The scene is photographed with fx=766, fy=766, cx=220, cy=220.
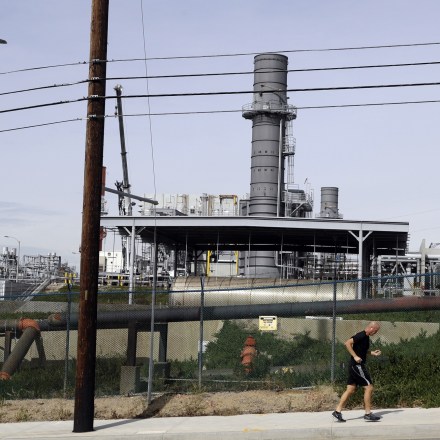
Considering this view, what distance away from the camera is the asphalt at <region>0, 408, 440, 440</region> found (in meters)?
13.1

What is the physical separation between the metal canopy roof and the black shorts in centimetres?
2579

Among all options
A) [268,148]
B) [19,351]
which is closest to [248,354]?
[19,351]

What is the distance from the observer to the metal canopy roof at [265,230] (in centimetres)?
4341

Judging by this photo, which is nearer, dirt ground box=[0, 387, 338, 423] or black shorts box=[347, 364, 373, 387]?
black shorts box=[347, 364, 373, 387]

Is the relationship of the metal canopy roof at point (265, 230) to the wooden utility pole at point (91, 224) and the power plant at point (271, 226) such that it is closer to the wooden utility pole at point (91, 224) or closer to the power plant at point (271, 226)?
the power plant at point (271, 226)

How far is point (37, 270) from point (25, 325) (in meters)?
78.3

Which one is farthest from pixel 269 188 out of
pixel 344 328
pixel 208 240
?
pixel 344 328

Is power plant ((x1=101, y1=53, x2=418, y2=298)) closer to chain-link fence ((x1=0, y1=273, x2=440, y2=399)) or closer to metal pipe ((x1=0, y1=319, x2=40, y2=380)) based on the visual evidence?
chain-link fence ((x1=0, y1=273, x2=440, y2=399))

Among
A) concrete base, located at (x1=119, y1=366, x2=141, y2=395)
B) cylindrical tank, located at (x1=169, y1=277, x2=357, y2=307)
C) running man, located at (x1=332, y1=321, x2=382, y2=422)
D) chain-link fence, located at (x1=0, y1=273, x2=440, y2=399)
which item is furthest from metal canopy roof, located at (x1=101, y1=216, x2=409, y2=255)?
running man, located at (x1=332, y1=321, x2=382, y2=422)

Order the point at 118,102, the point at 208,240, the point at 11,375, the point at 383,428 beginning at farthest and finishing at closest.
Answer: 1. the point at 118,102
2. the point at 208,240
3. the point at 11,375
4. the point at 383,428

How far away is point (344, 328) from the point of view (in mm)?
25406

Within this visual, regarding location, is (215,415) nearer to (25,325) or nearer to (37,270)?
(25,325)

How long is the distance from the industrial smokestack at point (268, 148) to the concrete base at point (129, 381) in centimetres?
3934

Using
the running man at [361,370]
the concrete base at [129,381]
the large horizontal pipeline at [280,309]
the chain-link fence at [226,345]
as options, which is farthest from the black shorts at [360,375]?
the large horizontal pipeline at [280,309]
